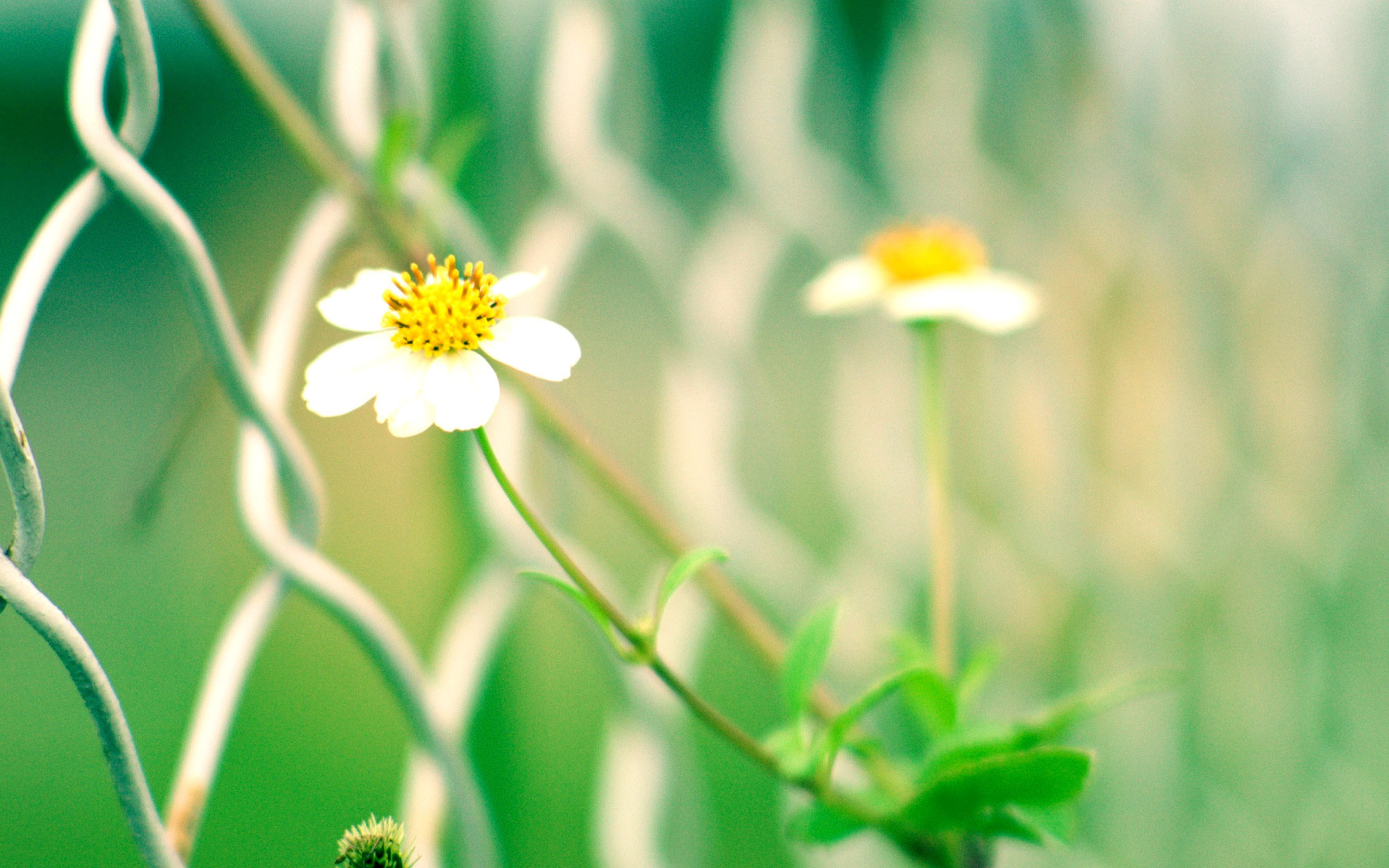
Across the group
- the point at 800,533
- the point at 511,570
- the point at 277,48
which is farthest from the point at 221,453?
the point at 800,533

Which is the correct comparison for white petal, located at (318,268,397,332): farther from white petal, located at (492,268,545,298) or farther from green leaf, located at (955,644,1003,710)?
green leaf, located at (955,644,1003,710)

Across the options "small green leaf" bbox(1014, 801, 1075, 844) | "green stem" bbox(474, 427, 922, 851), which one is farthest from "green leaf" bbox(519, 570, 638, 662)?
"small green leaf" bbox(1014, 801, 1075, 844)

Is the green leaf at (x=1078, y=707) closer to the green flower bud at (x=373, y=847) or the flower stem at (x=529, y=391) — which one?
the flower stem at (x=529, y=391)

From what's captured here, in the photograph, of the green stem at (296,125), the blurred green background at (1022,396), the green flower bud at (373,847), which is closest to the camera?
the green flower bud at (373,847)

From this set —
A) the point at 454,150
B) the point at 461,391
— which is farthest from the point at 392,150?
the point at 461,391

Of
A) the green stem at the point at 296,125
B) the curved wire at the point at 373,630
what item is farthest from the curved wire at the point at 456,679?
the green stem at the point at 296,125

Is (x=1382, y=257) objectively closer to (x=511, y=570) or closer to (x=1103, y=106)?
(x=1103, y=106)
